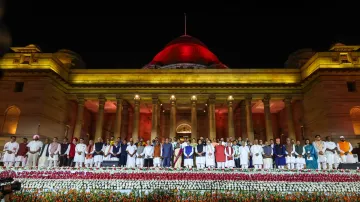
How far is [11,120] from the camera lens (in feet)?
93.4

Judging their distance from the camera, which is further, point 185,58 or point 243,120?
point 185,58

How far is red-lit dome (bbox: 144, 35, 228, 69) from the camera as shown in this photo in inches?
1634

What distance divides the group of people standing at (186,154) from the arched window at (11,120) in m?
11.3

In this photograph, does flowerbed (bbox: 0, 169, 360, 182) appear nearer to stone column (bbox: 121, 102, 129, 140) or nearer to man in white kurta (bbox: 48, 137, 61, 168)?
man in white kurta (bbox: 48, 137, 61, 168)

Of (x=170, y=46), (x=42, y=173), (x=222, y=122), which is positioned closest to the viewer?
(x=42, y=173)

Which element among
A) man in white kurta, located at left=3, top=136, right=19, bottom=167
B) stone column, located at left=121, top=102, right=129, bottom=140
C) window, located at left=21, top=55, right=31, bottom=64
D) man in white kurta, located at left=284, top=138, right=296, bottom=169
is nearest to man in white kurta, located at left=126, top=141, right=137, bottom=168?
man in white kurta, located at left=3, top=136, right=19, bottom=167

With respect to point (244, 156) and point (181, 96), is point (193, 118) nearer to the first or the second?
point (181, 96)

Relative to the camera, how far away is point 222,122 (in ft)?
137

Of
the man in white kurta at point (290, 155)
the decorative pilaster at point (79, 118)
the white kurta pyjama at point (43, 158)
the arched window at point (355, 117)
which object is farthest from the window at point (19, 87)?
the arched window at point (355, 117)

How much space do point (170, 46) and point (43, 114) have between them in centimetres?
2598

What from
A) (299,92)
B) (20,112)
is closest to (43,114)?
(20,112)

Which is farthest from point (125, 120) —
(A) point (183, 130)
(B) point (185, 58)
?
(B) point (185, 58)

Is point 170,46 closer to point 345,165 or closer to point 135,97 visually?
point 135,97

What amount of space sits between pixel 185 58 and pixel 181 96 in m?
11.9
